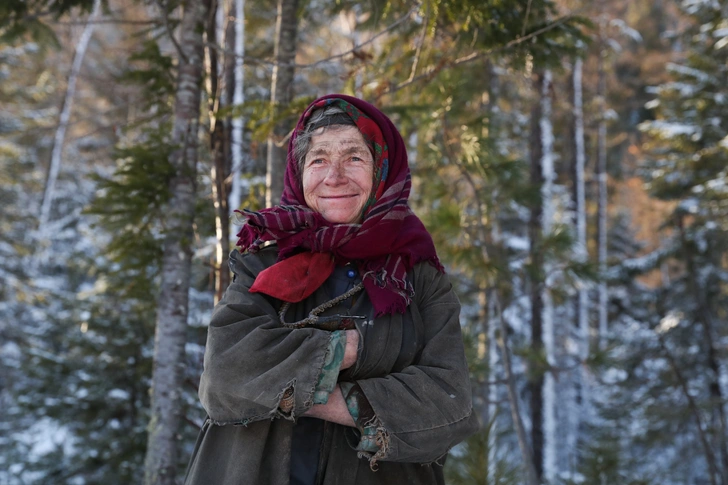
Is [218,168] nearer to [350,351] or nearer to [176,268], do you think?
[176,268]

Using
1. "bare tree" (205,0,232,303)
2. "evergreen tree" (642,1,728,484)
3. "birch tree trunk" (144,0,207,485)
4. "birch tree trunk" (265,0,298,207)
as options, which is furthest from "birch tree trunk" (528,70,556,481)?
"birch tree trunk" (144,0,207,485)

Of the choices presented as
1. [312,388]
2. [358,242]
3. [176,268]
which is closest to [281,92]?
[176,268]

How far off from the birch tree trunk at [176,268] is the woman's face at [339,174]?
2195 mm

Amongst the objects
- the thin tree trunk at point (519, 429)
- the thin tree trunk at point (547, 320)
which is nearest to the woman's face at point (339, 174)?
the thin tree trunk at point (519, 429)

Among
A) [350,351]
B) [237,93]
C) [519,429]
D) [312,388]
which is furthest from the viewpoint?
[237,93]

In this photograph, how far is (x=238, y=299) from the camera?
1.72m

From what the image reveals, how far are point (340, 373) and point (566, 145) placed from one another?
773 inches

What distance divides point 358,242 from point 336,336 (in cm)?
34

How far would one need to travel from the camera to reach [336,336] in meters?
1.63

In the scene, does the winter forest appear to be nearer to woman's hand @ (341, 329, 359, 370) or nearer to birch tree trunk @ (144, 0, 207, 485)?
birch tree trunk @ (144, 0, 207, 485)

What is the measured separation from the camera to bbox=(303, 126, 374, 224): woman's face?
1957 millimetres

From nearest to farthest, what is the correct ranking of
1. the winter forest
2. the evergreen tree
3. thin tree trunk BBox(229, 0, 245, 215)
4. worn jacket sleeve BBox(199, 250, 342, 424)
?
worn jacket sleeve BBox(199, 250, 342, 424)
the winter forest
thin tree trunk BBox(229, 0, 245, 215)
the evergreen tree

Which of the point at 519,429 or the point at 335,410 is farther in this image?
the point at 519,429

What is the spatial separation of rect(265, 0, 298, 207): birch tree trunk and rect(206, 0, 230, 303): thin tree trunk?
1.22 feet
